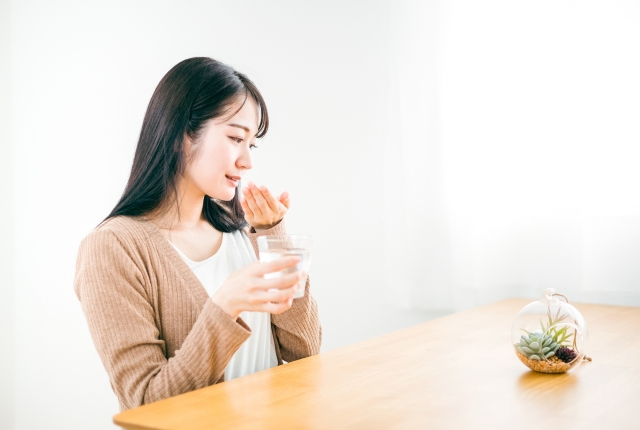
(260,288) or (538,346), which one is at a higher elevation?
(260,288)

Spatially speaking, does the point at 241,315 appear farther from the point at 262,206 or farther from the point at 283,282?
the point at 283,282

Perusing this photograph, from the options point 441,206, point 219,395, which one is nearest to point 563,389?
point 219,395

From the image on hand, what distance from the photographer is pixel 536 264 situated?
7.39 feet

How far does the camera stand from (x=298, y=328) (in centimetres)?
156

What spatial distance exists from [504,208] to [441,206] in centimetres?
21

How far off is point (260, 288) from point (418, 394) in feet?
1.00

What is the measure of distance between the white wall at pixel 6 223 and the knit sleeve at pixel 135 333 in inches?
80.6

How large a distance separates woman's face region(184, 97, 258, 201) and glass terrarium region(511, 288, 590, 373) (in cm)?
66

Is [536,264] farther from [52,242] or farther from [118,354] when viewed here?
[52,242]

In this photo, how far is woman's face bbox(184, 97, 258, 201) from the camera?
1471 millimetres

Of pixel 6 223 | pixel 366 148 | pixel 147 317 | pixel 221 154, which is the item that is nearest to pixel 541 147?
pixel 366 148

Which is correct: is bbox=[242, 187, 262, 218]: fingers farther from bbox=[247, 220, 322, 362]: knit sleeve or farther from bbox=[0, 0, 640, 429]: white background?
bbox=[0, 0, 640, 429]: white background

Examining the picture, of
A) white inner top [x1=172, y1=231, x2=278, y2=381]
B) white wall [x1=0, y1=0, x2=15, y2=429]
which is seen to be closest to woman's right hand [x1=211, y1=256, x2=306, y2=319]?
white inner top [x1=172, y1=231, x2=278, y2=381]

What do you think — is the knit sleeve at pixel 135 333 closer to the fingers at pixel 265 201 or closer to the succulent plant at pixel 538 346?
the fingers at pixel 265 201
